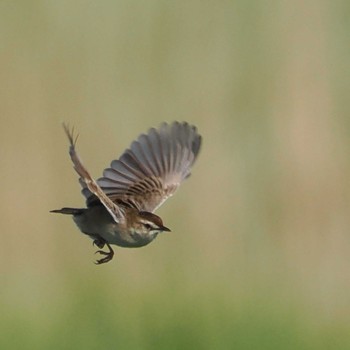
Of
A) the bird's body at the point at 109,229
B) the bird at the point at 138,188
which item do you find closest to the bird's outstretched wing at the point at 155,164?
the bird at the point at 138,188

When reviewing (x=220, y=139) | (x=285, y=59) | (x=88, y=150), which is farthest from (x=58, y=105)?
(x=285, y=59)

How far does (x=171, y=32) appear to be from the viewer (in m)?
3.85

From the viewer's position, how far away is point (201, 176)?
3697mm

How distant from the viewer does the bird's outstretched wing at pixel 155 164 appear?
2488 mm

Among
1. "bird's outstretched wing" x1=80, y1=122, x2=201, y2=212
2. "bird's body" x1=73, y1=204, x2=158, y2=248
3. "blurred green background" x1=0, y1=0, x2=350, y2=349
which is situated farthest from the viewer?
"blurred green background" x1=0, y1=0, x2=350, y2=349

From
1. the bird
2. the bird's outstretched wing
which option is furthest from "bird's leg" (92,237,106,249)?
the bird's outstretched wing

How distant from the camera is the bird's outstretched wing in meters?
2.49

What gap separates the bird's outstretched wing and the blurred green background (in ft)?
2.15

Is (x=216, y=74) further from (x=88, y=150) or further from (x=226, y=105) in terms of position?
(x=88, y=150)

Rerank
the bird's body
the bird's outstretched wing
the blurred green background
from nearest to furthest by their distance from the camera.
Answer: the bird's body < the bird's outstretched wing < the blurred green background

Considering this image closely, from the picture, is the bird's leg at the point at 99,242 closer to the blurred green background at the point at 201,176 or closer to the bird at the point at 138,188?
the bird at the point at 138,188

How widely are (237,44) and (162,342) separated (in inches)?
39.2

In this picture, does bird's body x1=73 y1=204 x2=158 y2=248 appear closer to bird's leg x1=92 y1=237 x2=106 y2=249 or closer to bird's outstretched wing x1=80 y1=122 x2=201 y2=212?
bird's leg x1=92 y1=237 x2=106 y2=249

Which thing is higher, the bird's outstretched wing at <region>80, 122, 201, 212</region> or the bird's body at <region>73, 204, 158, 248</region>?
the bird's outstretched wing at <region>80, 122, 201, 212</region>
